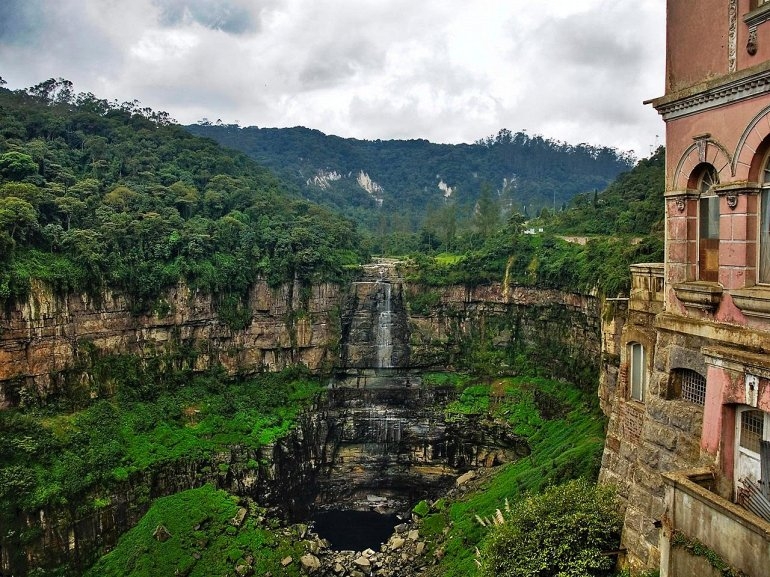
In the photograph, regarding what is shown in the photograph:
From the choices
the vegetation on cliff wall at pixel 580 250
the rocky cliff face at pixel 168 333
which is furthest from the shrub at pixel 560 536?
the rocky cliff face at pixel 168 333

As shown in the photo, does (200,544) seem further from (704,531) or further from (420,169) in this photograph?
(420,169)

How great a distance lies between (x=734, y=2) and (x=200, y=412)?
31.1 meters

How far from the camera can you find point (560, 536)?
12.0 m

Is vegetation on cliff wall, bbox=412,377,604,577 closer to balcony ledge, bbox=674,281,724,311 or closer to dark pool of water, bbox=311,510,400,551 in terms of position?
dark pool of water, bbox=311,510,400,551

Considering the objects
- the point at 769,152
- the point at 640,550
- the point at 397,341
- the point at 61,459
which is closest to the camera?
the point at 769,152

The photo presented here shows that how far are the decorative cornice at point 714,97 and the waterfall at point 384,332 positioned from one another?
3179 cm

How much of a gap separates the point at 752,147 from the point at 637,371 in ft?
20.6

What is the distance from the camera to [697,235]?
8.44 m

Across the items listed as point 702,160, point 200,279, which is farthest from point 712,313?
point 200,279

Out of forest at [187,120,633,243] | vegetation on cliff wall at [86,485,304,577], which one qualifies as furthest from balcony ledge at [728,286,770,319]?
forest at [187,120,633,243]

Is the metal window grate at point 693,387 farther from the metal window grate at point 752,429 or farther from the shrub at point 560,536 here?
the shrub at point 560,536

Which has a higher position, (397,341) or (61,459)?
(397,341)

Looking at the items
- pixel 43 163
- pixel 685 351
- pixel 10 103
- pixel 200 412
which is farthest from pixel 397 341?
pixel 10 103

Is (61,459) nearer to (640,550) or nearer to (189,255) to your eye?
(189,255)
